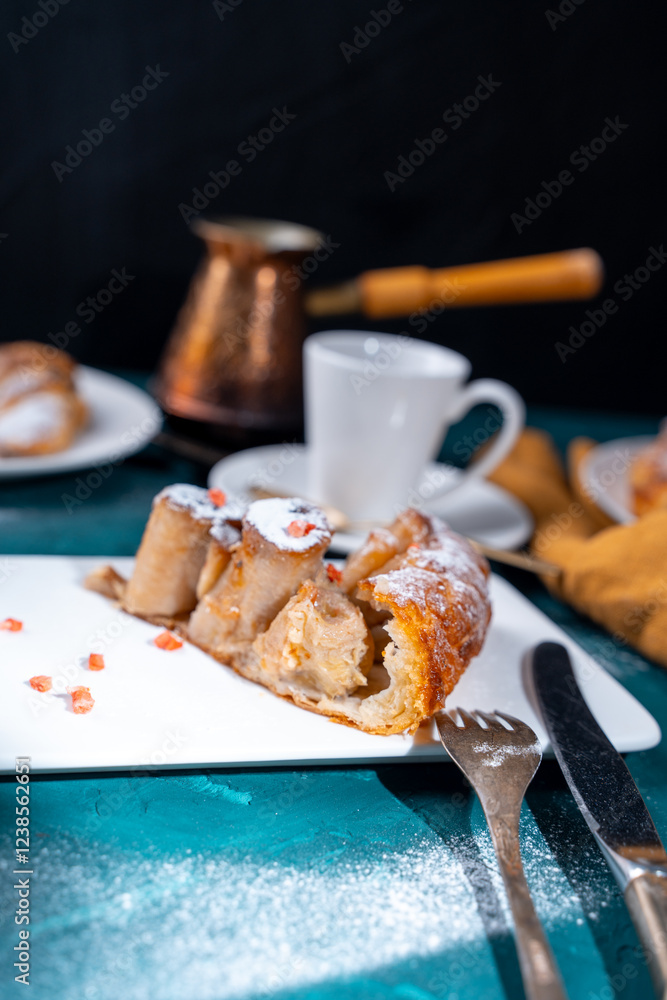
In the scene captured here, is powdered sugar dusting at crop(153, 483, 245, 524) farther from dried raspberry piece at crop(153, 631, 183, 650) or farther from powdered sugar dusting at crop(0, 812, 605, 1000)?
powdered sugar dusting at crop(0, 812, 605, 1000)

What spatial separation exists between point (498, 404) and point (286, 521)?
82 cm

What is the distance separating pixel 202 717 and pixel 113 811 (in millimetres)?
157

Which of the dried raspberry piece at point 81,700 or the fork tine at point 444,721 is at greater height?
the fork tine at point 444,721

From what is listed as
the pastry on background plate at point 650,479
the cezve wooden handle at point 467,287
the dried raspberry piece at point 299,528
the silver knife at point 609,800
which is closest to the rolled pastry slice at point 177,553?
the dried raspberry piece at point 299,528

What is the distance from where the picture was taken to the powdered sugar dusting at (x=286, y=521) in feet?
3.75

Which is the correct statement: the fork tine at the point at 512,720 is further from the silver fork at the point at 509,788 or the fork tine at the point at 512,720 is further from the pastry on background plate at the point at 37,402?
the pastry on background plate at the point at 37,402

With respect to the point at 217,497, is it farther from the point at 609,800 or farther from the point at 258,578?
the point at 609,800

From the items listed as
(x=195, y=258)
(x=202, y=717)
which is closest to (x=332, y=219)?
(x=195, y=258)

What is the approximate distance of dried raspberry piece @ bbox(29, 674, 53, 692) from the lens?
3.30ft

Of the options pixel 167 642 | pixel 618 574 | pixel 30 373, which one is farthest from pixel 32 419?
pixel 618 574

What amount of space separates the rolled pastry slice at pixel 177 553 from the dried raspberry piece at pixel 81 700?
0.76 feet

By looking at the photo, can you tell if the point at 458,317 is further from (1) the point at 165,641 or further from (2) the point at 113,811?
(2) the point at 113,811

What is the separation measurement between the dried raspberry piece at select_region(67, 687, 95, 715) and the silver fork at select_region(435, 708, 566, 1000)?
0.42 metres

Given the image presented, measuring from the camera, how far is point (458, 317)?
3.01 metres
